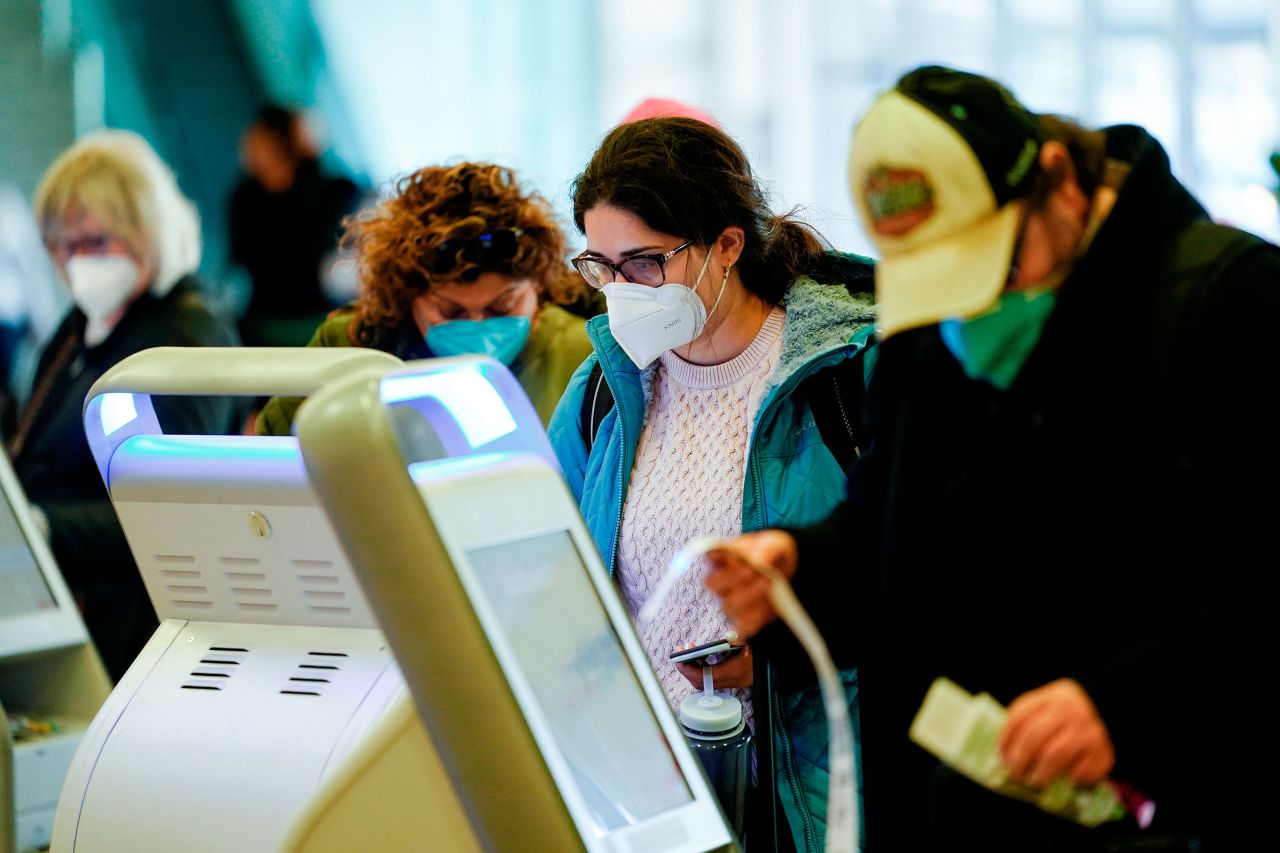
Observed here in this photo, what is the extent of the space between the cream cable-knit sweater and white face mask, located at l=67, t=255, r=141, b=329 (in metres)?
1.56

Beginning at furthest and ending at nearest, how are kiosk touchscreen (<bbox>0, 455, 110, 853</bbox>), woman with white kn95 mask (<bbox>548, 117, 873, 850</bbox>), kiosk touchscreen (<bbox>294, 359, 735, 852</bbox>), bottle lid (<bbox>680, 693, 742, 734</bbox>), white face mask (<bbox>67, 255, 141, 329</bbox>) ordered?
white face mask (<bbox>67, 255, 141, 329</bbox>), kiosk touchscreen (<bbox>0, 455, 110, 853</bbox>), woman with white kn95 mask (<bbox>548, 117, 873, 850</bbox>), bottle lid (<bbox>680, 693, 742, 734</bbox>), kiosk touchscreen (<bbox>294, 359, 735, 852</bbox>)

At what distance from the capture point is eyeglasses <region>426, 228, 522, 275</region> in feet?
7.47

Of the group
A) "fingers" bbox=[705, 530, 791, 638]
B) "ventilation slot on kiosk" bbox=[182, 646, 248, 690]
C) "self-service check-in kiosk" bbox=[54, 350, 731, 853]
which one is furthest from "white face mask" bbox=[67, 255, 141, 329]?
"fingers" bbox=[705, 530, 791, 638]

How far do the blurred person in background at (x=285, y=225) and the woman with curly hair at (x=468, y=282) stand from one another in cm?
260

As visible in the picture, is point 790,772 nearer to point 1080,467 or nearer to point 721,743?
point 721,743

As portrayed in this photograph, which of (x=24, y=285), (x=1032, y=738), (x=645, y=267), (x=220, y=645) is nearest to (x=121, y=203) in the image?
(x=645, y=267)

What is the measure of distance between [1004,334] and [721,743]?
676 mm

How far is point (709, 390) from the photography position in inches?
73.0

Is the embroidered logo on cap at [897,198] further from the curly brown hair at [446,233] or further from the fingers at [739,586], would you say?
the curly brown hair at [446,233]

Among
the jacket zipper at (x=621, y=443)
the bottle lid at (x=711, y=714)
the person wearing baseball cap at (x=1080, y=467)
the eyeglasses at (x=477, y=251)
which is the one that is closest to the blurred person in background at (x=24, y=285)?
the eyeglasses at (x=477, y=251)

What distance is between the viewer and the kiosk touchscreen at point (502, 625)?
39.0 inches

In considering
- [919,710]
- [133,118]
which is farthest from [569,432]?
[133,118]

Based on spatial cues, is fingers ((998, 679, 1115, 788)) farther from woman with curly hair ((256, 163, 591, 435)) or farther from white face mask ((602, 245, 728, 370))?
woman with curly hair ((256, 163, 591, 435))

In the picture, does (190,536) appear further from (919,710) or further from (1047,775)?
(1047,775)
